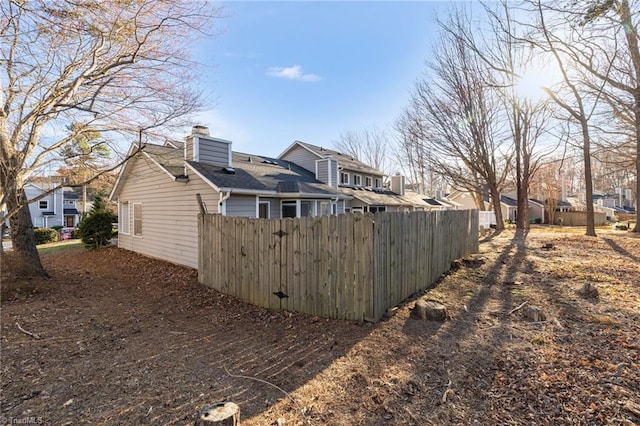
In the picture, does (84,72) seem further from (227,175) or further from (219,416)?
(219,416)

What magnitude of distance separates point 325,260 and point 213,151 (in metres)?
7.59

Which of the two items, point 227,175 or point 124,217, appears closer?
point 227,175

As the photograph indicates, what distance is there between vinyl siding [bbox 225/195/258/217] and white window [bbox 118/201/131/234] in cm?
692

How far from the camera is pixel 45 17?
5.29 meters

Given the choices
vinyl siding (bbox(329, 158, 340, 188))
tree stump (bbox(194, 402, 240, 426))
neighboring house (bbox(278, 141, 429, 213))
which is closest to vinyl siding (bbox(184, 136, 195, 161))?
neighboring house (bbox(278, 141, 429, 213))

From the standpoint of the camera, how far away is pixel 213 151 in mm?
10688

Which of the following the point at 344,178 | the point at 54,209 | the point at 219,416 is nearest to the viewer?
the point at 219,416

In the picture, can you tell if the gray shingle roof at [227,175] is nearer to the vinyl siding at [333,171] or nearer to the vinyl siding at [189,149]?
the vinyl siding at [189,149]

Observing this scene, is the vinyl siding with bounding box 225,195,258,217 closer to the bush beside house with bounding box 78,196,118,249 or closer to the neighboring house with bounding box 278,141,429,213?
the neighboring house with bounding box 278,141,429,213

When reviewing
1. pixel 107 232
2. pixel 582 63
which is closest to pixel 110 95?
pixel 107 232

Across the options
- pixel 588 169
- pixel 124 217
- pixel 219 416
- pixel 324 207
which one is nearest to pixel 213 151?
pixel 324 207

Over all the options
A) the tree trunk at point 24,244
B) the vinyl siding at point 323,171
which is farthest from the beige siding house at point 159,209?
the vinyl siding at point 323,171

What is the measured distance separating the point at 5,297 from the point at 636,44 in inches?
658

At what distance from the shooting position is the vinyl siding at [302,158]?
1945 centimetres
